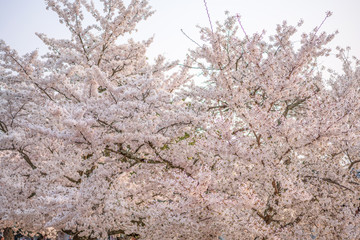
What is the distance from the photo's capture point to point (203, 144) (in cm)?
447

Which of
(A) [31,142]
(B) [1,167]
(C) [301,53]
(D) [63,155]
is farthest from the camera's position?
(B) [1,167]

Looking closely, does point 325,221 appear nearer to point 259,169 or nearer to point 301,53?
point 259,169

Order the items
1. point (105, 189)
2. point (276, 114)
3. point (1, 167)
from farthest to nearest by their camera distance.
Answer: point (1, 167), point (105, 189), point (276, 114)

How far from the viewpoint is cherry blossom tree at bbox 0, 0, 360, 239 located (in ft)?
14.5

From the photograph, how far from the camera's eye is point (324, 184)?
5613mm

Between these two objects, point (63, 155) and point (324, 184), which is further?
point (63, 155)

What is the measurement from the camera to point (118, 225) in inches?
291

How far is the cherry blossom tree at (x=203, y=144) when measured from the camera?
4413 mm

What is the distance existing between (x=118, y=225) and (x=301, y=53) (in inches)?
229

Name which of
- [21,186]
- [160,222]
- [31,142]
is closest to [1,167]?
[21,186]

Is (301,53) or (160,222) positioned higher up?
(301,53)

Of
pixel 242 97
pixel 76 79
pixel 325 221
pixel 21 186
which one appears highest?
pixel 76 79

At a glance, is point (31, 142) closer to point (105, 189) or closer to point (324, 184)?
point (105, 189)

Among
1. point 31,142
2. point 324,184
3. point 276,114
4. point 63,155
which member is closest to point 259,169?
point 276,114
